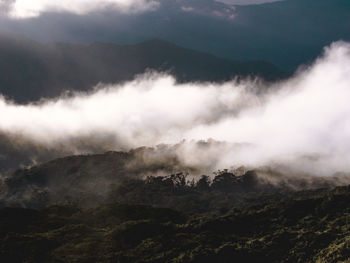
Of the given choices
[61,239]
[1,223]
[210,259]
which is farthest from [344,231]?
[1,223]

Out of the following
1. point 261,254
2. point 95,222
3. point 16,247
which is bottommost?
point 261,254

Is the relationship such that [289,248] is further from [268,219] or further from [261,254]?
[268,219]

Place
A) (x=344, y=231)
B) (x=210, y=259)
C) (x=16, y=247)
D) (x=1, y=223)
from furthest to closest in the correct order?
(x=1, y=223)
(x=16, y=247)
(x=344, y=231)
(x=210, y=259)

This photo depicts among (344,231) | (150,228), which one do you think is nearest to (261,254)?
(344,231)

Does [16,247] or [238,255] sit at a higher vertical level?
[16,247]

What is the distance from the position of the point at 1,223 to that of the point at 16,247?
1859 inches

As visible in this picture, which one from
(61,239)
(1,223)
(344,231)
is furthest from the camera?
(1,223)

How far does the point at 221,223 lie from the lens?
14912cm

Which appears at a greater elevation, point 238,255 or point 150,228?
point 150,228

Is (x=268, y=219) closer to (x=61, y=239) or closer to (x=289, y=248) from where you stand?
(x=289, y=248)

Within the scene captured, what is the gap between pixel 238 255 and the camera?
113 metres

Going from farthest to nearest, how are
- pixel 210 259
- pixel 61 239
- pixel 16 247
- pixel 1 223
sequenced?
pixel 1 223
pixel 61 239
pixel 16 247
pixel 210 259

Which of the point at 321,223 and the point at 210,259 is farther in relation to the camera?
the point at 321,223

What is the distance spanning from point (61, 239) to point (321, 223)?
277 feet
